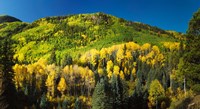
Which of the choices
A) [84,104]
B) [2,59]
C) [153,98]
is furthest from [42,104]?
[2,59]

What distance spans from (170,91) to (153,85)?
2941cm

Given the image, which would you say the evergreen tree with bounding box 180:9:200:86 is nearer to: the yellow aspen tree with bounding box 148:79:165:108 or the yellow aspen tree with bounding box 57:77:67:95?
the yellow aspen tree with bounding box 148:79:165:108

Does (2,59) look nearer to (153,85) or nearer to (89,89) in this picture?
(153,85)

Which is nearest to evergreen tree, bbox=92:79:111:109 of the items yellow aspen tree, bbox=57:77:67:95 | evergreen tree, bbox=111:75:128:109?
evergreen tree, bbox=111:75:128:109

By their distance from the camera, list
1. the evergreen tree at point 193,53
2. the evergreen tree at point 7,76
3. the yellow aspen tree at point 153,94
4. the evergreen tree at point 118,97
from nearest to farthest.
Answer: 1. the evergreen tree at point 193,53
2. the evergreen tree at point 7,76
3. the evergreen tree at point 118,97
4. the yellow aspen tree at point 153,94

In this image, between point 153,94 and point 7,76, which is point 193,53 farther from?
point 153,94

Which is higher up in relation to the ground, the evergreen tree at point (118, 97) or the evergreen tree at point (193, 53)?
the evergreen tree at point (193, 53)

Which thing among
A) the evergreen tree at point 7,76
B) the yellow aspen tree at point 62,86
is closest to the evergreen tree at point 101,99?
the evergreen tree at point 7,76

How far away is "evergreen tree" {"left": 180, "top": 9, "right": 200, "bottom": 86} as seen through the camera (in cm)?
4016

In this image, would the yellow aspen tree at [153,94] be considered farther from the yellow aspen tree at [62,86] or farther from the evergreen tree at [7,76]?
the evergreen tree at [7,76]

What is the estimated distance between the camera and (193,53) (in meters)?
40.6

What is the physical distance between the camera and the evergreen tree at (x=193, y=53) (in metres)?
40.2

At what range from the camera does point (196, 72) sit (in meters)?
40.1

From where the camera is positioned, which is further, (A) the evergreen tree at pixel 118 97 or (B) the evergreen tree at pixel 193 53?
(A) the evergreen tree at pixel 118 97
